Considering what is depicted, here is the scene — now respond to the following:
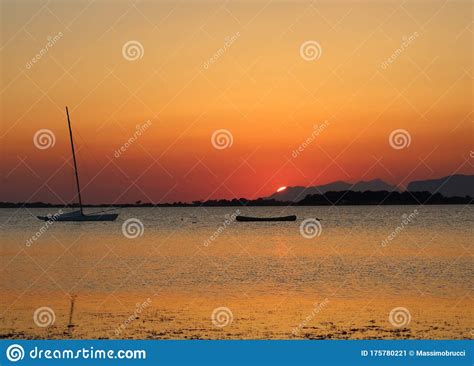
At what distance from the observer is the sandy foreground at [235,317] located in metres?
19.1

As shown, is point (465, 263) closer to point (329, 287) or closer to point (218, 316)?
point (329, 287)

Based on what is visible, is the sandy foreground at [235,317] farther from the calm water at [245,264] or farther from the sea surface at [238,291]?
the calm water at [245,264]

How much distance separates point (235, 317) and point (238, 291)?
635 cm

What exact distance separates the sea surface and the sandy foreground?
3 centimetres

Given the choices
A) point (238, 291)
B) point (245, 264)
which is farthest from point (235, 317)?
point (245, 264)

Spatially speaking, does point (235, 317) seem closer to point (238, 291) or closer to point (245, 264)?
point (238, 291)

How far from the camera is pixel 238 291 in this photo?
2800 cm

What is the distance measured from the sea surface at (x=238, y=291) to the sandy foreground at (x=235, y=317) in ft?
0.11

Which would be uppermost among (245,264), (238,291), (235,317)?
(245,264)

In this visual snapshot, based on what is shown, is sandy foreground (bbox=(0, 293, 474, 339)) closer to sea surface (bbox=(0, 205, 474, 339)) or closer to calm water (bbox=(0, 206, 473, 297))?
sea surface (bbox=(0, 205, 474, 339))

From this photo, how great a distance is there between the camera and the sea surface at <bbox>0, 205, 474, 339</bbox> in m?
19.9

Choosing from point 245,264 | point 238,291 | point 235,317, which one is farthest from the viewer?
point 245,264

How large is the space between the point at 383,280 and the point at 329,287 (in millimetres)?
3895

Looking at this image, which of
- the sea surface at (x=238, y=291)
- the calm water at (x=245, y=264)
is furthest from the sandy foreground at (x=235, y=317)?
the calm water at (x=245, y=264)
